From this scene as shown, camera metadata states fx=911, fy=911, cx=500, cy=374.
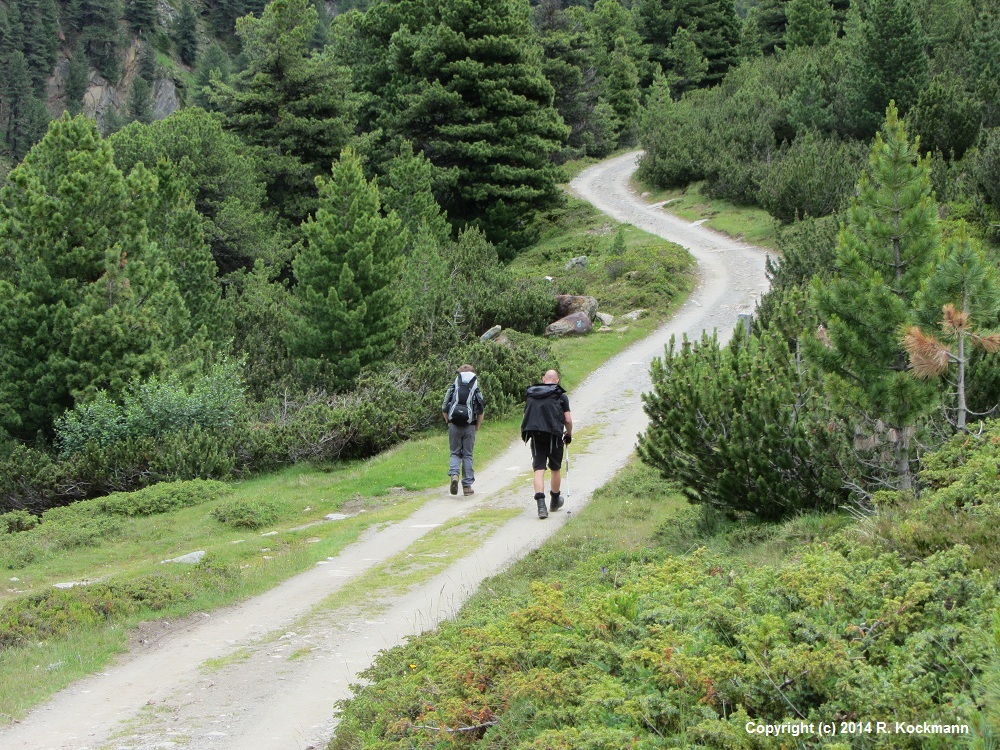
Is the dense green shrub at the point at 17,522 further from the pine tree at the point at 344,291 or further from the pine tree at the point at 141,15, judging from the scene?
the pine tree at the point at 141,15

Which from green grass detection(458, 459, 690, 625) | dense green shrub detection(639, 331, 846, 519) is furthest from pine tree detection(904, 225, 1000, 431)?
green grass detection(458, 459, 690, 625)

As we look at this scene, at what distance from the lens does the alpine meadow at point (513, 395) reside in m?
5.13

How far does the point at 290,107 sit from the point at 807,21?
120 ft

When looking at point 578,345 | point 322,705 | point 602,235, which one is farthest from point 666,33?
point 322,705

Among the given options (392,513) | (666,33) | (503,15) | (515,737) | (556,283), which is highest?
(666,33)

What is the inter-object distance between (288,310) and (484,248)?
10281 mm

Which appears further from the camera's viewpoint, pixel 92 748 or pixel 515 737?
pixel 92 748

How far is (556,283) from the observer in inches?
1152

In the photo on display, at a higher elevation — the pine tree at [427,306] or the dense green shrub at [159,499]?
the pine tree at [427,306]

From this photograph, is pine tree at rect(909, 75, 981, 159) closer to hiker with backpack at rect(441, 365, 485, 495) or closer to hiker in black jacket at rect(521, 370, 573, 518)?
hiker with backpack at rect(441, 365, 485, 495)

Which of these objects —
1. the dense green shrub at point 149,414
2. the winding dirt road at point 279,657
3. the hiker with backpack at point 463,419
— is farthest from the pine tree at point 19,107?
the winding dirt road at point 279,657

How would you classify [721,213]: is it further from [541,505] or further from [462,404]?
[541,505]

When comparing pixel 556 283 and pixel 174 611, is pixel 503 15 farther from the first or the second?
pixel 174 611

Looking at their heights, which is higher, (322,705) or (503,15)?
(503,15)
